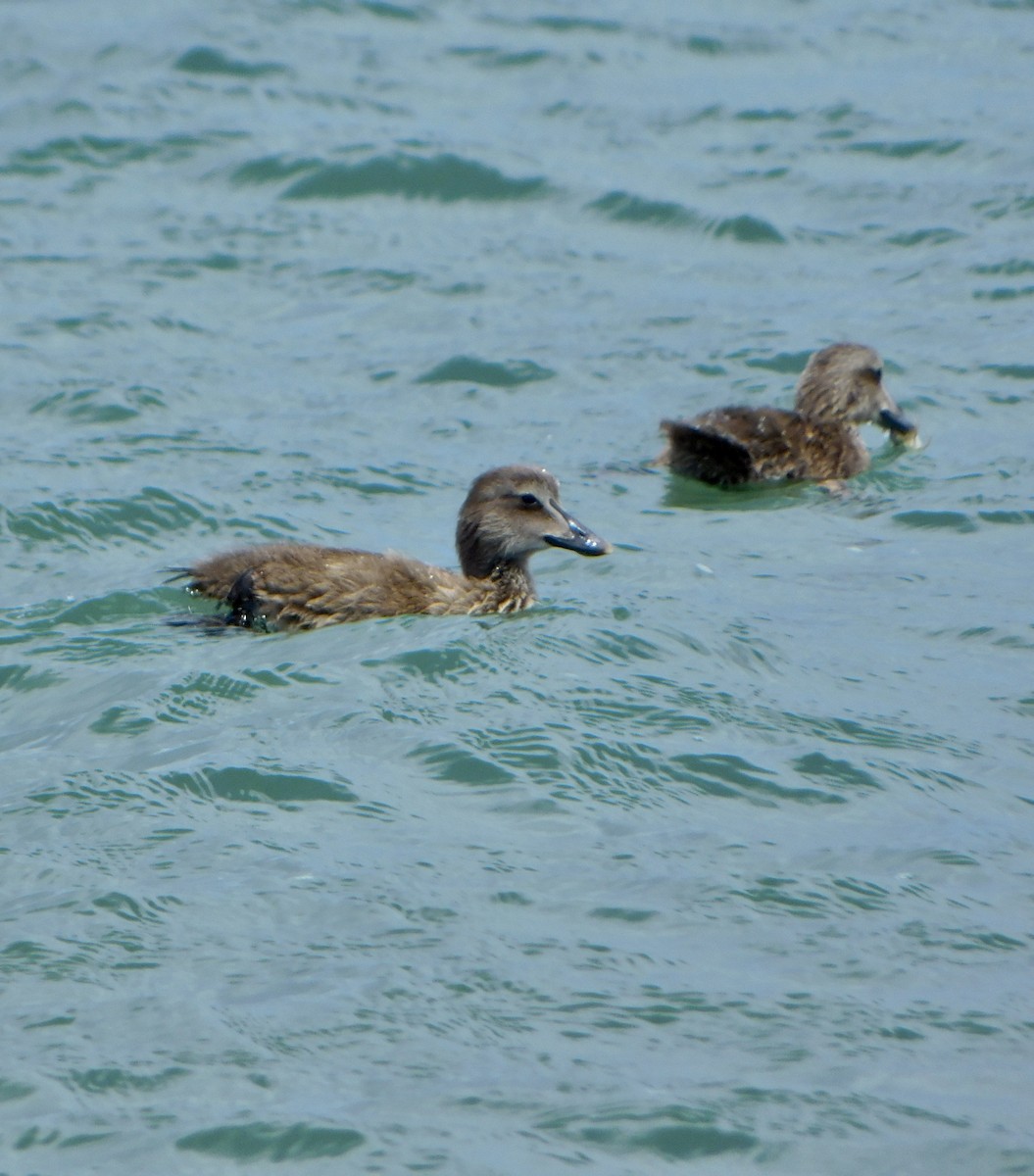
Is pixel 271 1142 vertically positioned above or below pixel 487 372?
below

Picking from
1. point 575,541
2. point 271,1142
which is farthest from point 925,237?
point 271,1142

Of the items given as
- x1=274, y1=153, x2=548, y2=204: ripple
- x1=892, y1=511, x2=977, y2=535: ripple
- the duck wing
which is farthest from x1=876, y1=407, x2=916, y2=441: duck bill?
x1=274, y1=153, x2=548, y2=204: ripple

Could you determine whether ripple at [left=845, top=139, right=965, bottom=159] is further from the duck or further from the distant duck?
the duck

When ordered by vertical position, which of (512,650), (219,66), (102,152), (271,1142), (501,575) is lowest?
(271,1142)

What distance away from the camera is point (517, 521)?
9.37 meters

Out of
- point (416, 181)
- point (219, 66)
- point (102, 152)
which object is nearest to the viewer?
point (416, 181)

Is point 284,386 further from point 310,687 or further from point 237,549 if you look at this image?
point 310,687

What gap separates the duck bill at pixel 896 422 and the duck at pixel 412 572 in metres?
3.02

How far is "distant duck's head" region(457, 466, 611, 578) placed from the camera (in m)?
9.36

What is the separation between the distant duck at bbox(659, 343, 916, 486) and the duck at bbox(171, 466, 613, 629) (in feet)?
5.15

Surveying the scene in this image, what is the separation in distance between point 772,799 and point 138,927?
2.31 m

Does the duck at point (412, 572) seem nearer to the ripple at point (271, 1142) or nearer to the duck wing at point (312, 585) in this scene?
the duck wing at point (312, 585)

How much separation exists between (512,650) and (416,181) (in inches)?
321

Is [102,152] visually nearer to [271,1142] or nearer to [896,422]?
[896,422]
